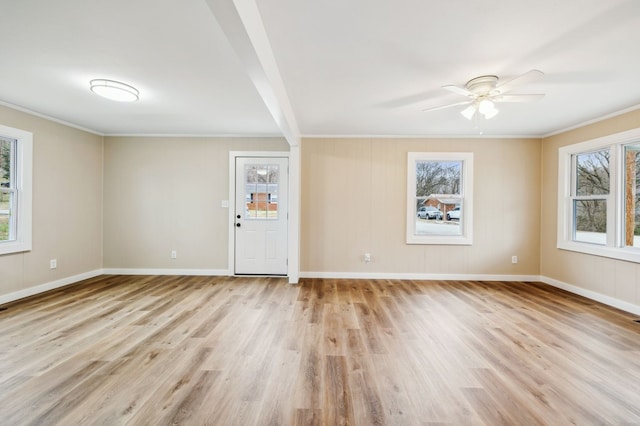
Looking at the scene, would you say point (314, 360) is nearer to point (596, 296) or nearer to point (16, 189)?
point (596, 296)

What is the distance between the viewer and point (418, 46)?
220 cm

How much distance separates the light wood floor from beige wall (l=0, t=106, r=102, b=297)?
0.53m

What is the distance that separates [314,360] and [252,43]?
7.50 feet

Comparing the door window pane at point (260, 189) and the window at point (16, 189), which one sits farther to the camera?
the door window pane at point (260, 189)

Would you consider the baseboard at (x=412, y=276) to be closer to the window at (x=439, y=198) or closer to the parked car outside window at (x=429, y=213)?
the window at (x=439, y=198)

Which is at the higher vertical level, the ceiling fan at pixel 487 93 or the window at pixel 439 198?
the ceiling fan at pixel 487 93

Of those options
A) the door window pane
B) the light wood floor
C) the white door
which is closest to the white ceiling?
the door window pane

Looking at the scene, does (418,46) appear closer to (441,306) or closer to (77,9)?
(77,9)

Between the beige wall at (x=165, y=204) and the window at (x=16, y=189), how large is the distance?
1.21m

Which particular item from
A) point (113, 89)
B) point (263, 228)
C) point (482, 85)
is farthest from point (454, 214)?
point (113, 89)

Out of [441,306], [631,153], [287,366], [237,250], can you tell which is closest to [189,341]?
[287,366]

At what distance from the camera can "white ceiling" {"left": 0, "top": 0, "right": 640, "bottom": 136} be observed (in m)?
1.81

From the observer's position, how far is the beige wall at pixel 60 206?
3.74 meters

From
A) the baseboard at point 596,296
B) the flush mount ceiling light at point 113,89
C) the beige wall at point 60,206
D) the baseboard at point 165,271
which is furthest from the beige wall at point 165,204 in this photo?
the baseboard at point 596,296
